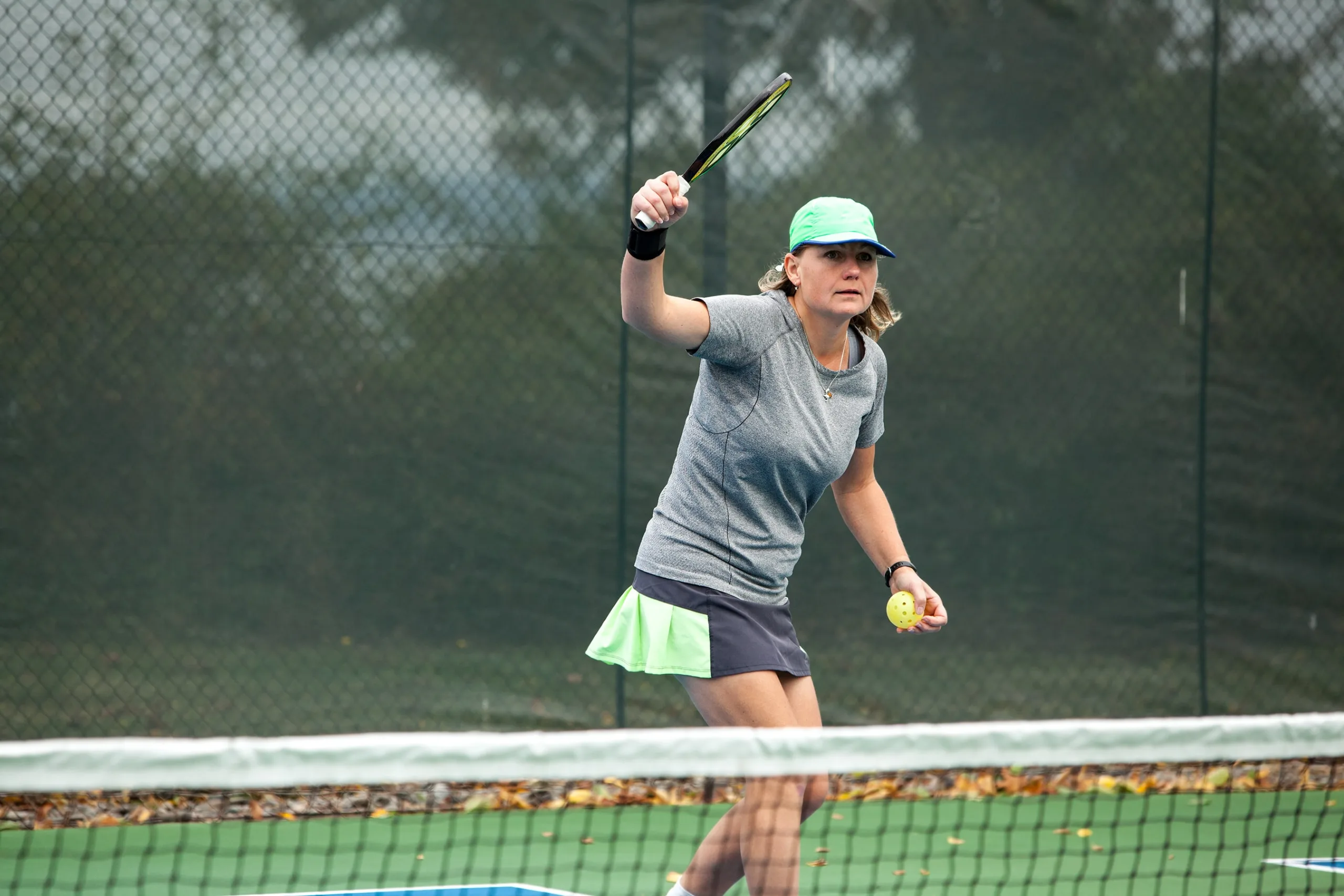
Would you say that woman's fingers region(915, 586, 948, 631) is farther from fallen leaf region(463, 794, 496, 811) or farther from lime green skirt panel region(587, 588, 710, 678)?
fallen leaf region(463, 794, 496, 811)

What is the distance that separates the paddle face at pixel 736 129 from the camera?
2650mm

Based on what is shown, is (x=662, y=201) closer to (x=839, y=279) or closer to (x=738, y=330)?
(x=738, y=330)

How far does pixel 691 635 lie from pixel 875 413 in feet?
2.17

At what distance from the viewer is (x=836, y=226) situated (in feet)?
8.59

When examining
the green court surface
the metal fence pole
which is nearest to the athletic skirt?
the green court surface

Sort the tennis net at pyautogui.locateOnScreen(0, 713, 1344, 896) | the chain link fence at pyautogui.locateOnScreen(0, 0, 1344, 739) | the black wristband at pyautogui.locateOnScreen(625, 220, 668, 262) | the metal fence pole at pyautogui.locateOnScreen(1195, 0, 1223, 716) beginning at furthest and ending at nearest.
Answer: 1. the metal fence pole at pyautogui.locateOnScreen(1195, 0, 1223, 716)
2. the chain link fence at pyautogui.locateOnScreen(0, 0, 1344, 739)
3. the black wristband at pyautogui.locateOnScreen(625, 220, 668, 262)
4. the tennis net at pyautogui.locateOnScreen(0, 713, 1344, 896)

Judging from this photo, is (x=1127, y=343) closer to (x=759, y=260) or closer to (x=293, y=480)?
(x=759, y=260)

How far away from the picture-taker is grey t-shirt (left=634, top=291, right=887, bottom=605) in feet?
8.64

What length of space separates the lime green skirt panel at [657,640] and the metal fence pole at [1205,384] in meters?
3.11

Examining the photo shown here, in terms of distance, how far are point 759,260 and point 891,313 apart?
6.16 feet

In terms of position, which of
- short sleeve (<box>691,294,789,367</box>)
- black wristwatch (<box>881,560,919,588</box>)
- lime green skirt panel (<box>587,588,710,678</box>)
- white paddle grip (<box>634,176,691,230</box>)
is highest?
white paddle grip (<box>634,176,691,230</box>)

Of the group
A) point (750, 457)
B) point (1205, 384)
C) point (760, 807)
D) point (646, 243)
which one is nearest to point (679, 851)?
point (760, 807)

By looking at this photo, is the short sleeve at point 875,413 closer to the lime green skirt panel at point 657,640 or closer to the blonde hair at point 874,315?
the blonde hair at point 874,315

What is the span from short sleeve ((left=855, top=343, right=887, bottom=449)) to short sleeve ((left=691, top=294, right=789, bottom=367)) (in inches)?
12.4
